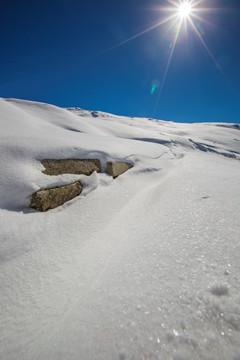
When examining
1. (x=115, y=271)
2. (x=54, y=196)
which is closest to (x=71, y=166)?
(x=54, y=196)

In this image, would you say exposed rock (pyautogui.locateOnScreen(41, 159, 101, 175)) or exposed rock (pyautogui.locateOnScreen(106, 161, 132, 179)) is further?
exposed rock (pyautogui.locateOnScreen(106, 161, 132, 179))

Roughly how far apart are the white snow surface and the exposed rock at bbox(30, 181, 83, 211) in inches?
2.4

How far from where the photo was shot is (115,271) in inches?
36.1

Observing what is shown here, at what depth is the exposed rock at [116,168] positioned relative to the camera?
230cm

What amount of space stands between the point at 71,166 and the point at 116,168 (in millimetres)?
683

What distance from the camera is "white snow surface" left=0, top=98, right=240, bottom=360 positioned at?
58cm

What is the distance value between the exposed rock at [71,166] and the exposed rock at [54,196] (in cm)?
27

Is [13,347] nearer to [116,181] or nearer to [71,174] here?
[71,174]

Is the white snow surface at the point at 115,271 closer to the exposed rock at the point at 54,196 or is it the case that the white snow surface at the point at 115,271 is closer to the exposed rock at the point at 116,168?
the exposed rock at the point at 54,196

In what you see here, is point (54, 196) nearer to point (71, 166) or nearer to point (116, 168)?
point (71, 166)

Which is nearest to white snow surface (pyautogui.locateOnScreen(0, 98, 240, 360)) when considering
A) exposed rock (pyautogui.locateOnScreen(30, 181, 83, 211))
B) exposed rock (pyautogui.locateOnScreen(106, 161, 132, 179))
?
exposed rock (pyautogui.locateOnScreen(30, 181, 83, 211))

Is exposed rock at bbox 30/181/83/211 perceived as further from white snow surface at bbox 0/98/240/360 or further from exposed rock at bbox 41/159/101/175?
exposed rock at bbox 41/159/101/175

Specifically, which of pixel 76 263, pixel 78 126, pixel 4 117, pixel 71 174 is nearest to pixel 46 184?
pixel 71 174

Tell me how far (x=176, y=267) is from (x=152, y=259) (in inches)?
5.8
